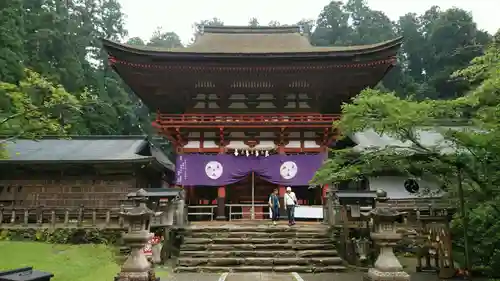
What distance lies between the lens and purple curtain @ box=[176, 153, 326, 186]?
53.0ft

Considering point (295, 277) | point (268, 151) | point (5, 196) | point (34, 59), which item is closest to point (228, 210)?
point (268, 151)

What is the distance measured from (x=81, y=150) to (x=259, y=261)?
38.3 feet

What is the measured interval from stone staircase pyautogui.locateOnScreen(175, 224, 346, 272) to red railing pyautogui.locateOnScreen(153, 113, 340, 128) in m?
4.74

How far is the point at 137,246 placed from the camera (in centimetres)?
786

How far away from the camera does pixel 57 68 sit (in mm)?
33375

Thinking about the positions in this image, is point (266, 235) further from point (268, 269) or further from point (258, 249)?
point (268, 269)

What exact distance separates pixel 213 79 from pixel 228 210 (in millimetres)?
5915

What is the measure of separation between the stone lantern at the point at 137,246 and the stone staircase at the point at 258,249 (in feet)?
10.2

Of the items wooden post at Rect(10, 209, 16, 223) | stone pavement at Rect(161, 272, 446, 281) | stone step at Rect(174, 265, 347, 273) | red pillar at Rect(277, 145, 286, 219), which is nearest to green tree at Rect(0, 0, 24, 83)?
wooden post at Rect(10, 209, 16, 223)

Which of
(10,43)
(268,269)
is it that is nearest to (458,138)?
(268,269)

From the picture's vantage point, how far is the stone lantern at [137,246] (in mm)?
7599

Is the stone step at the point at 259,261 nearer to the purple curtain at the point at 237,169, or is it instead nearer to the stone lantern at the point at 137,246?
the stone lantern at the point at 137,246

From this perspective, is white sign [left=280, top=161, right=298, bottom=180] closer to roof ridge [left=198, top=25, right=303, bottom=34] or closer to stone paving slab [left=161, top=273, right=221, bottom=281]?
stone paving slab [left=161, top=273, right=221, bottom=281]

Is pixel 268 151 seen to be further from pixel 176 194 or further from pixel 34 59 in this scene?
pixel 34 59
